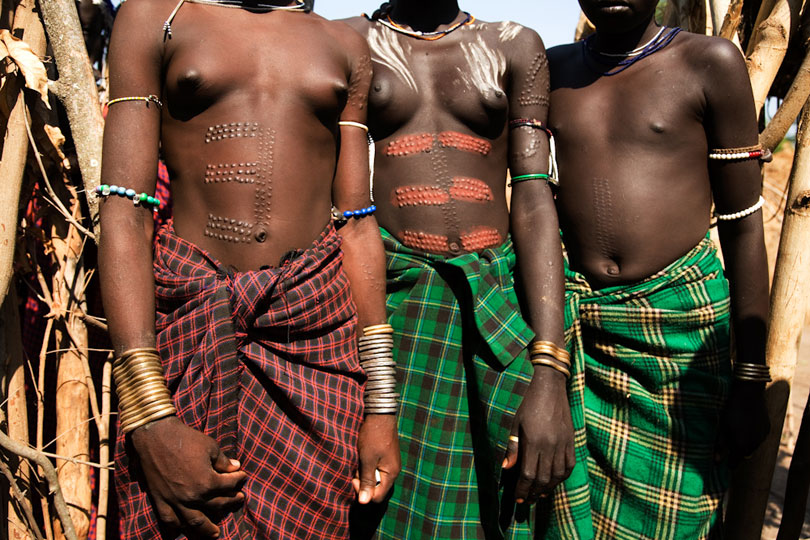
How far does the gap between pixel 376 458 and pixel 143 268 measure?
0.87 metres

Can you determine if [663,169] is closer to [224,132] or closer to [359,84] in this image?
[359,84]

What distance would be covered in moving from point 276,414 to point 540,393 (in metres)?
0.83

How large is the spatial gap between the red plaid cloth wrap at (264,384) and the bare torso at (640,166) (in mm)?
1018

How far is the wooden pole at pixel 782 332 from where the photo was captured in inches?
108

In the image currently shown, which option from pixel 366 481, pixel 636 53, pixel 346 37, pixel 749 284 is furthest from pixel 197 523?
pixel 636 53

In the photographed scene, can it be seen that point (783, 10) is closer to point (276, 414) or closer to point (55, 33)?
point (276, 414)

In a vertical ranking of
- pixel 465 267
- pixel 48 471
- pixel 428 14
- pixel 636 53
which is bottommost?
pixel 48 471

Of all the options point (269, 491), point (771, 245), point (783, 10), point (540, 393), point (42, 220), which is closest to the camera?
point (269, 491)

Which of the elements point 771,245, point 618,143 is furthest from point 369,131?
point 771,245

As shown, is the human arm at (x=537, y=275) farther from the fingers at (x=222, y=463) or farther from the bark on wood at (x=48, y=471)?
the bark on wood at (x=48, y=471)

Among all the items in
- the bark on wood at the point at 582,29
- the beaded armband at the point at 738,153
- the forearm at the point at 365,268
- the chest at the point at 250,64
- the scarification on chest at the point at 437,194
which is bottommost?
the forearm at the point at 365,268

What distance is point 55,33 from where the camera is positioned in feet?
7.21

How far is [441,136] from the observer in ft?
7.74

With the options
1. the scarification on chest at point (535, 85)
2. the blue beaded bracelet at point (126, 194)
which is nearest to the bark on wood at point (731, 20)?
the scarification on chest at point (535, 85)
